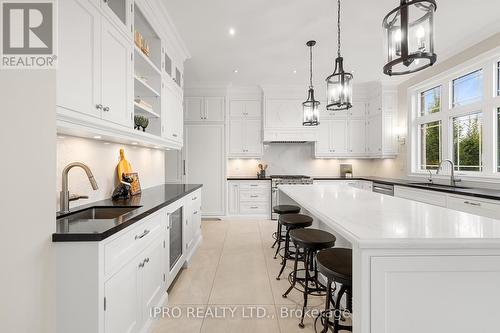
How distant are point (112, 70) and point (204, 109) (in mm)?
3520

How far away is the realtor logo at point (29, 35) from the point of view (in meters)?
1.25

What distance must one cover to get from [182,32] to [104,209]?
251 cm

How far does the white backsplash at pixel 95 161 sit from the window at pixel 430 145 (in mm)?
4900

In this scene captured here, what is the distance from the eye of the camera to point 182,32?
3219 millimetres

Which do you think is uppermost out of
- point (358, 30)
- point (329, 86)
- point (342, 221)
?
point (358, 30)

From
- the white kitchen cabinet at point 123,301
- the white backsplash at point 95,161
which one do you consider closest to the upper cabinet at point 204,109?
the white backsplash at point 95,161

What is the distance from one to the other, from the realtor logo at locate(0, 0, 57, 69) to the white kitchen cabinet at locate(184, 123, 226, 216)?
399 cm

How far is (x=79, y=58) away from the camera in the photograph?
1507 mm

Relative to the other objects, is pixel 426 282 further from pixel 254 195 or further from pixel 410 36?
pixel 254 195

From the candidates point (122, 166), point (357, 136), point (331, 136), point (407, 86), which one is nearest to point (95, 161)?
point (122, 166)

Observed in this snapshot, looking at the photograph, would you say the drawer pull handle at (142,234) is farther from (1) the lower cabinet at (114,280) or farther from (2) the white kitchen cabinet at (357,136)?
(2) the white kitchen cabinet at (357,136)

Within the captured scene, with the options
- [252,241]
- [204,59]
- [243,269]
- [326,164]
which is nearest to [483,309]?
[243,269]

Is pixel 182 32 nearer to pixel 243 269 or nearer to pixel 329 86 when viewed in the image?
pixel 329 86

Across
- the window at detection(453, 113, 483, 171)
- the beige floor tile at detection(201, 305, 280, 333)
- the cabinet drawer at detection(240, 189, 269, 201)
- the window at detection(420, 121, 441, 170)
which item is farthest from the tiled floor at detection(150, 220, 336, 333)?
the window at detection(420, 121, 441, 170)
